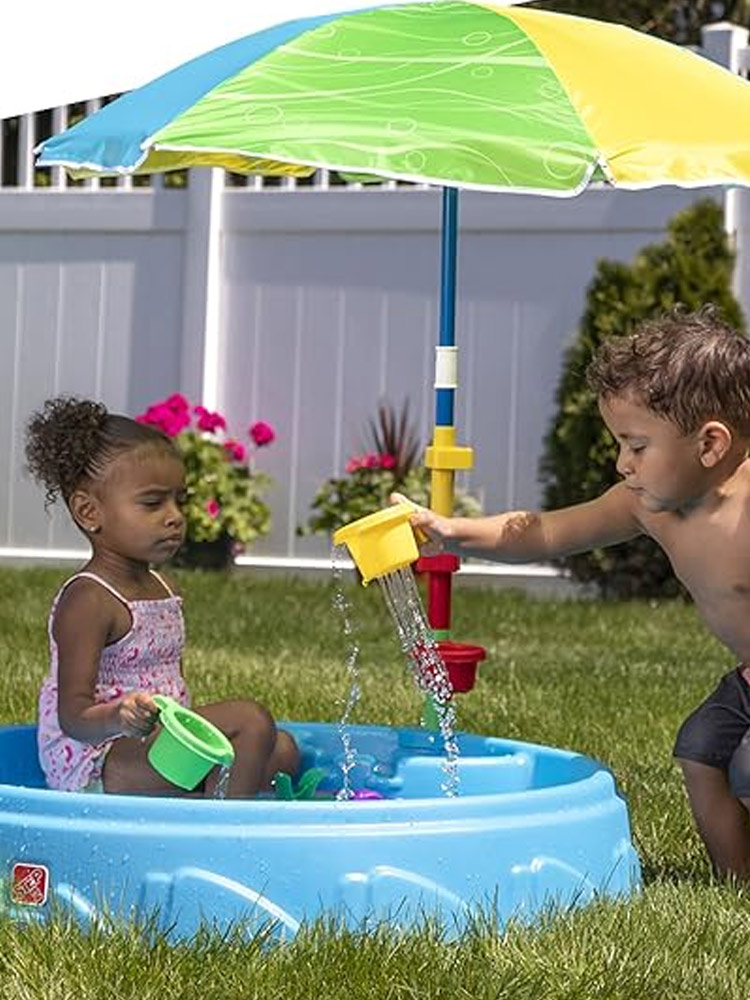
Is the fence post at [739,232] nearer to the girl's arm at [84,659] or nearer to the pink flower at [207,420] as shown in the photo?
the pink flower at [207,420]

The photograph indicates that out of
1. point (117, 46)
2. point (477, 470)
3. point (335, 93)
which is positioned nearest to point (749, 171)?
point (335, 93)

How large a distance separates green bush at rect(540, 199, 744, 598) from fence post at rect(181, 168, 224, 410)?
1.71m

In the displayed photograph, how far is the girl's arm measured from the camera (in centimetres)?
339

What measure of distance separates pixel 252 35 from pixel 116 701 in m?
Answer: 1.25

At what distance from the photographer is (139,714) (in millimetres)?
3213

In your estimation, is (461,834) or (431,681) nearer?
(461,834)

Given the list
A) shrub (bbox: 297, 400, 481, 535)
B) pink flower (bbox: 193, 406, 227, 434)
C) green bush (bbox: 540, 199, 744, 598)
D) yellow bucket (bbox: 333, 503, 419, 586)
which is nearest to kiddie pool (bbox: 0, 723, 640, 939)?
yellow bucket (bbox: 333, 503, 419, 586)

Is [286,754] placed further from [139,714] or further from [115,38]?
[115,38]

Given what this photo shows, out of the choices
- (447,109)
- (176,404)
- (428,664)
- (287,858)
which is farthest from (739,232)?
(287,858)

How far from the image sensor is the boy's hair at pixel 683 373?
138 inches

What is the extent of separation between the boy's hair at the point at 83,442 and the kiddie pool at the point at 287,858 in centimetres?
73

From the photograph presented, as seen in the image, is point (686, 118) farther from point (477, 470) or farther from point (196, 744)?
point (477, 470)

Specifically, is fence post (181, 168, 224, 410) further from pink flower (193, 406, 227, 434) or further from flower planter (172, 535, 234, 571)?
flower planter (172, 535, 234, 571)

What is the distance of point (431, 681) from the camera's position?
3.85 m
